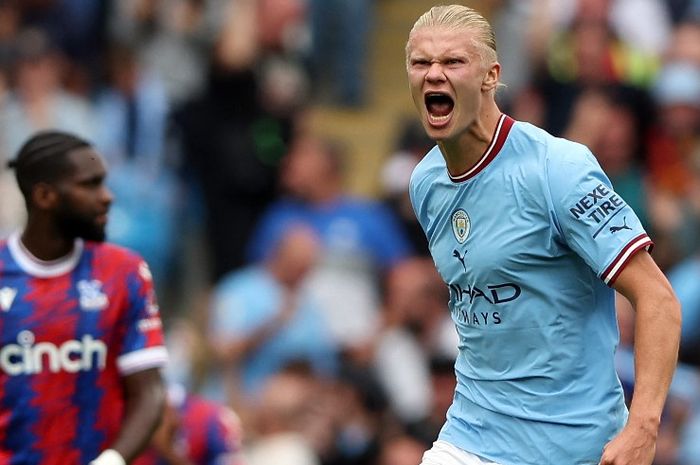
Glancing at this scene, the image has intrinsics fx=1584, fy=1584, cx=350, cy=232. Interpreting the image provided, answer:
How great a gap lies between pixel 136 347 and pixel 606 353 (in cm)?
175

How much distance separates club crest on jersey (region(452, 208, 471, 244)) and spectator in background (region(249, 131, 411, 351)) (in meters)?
5.31

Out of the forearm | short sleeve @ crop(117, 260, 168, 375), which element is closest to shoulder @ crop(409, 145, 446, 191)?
the forearm

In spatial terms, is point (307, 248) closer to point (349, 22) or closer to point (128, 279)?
point (349, 22)

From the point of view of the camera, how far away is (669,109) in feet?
33.6

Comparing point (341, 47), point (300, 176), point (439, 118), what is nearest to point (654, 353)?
point (439, 118)

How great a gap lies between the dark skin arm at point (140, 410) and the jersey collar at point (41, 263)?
0.45 meters

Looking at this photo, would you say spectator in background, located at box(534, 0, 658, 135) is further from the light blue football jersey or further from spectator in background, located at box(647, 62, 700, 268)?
the light blue football jersey

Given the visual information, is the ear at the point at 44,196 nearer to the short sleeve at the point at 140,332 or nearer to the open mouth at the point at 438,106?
the short sleeve at the point at 140,332

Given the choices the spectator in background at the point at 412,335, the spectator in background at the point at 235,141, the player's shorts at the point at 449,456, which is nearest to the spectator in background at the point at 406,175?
the spectator in background at the point at 412,335

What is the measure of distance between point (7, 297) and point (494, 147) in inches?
72.8

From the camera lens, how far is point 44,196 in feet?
18.4

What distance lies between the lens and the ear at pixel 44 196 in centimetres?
559

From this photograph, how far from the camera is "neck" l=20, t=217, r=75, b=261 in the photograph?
5586mm

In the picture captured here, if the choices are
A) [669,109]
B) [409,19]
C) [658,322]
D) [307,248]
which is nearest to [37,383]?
[658,322]
